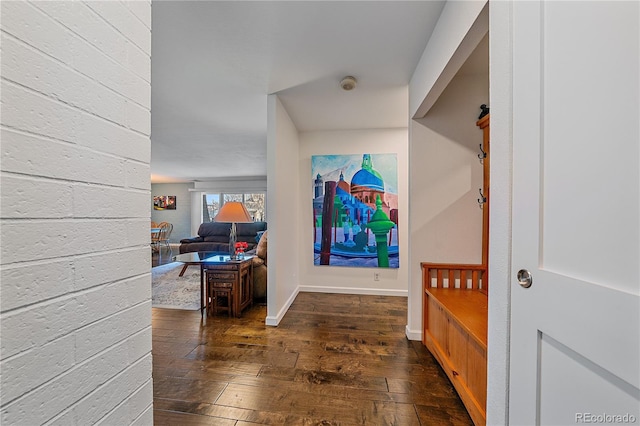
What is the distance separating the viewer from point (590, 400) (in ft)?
2.03

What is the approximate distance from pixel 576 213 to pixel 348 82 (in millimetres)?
1990

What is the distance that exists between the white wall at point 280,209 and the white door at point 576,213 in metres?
1.97

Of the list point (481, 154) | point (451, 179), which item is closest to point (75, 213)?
point (451, 179)

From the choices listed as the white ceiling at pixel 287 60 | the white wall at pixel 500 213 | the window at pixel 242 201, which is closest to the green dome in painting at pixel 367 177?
the white ceiling at pixel 287 60

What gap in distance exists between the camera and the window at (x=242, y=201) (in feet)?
27.1

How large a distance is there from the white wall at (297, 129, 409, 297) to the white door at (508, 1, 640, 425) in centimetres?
250

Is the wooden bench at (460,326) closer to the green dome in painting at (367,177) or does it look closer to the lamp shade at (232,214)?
the green dome in painting at (367,177)

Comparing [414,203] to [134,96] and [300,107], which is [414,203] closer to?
[300,107]

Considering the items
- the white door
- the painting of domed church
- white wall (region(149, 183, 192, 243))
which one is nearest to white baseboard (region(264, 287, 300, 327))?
the painting of domed church

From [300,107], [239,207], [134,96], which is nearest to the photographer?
[134,96]

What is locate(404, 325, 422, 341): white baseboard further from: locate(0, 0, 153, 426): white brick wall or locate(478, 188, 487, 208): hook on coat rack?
locate(0, 0, 153, 426): white brick wall

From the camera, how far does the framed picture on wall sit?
8.77 m

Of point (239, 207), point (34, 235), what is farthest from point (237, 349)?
point (34, 235)

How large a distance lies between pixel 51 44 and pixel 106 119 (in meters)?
0.17
